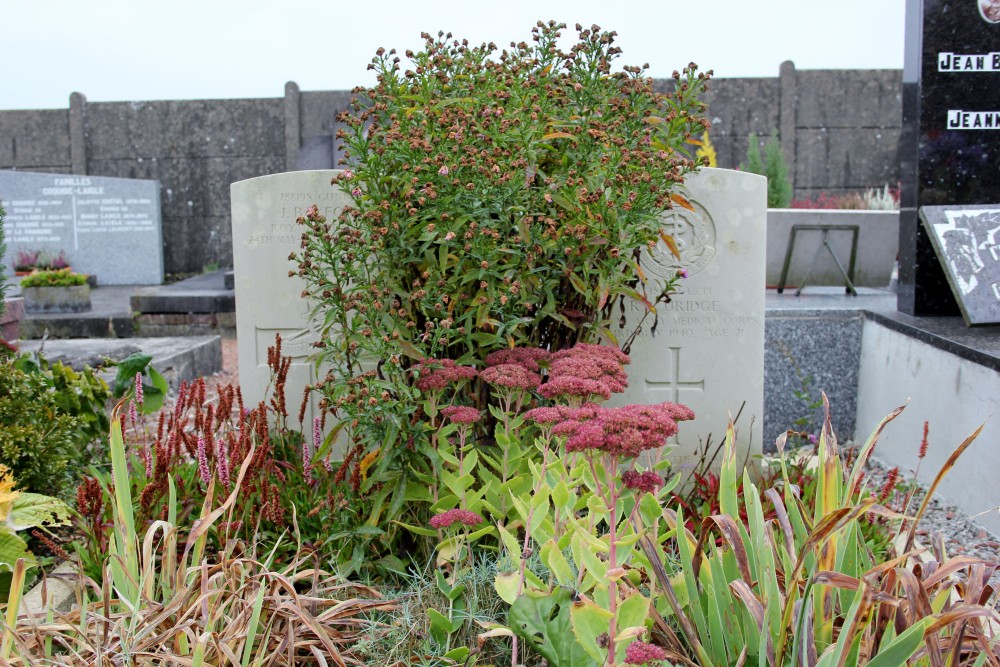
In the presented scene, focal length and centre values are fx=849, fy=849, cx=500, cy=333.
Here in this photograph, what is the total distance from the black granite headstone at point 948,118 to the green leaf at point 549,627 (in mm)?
3591

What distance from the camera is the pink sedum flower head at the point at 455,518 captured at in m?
2.04

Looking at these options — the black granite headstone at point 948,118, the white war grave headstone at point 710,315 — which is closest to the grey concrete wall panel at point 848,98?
the black granite headstone at point 948,118

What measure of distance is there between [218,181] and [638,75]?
11.3m

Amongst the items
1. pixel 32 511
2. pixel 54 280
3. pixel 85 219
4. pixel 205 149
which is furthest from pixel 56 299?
pixel 32 511

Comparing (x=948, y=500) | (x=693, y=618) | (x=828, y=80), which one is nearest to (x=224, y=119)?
(x=828, y=80)

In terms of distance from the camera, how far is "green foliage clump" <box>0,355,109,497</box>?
9.04 ft

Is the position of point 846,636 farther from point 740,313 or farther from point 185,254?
point 185,254

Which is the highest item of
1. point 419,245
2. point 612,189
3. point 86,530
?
point 612,189

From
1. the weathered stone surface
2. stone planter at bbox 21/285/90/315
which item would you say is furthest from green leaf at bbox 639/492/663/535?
the weathered stone surface

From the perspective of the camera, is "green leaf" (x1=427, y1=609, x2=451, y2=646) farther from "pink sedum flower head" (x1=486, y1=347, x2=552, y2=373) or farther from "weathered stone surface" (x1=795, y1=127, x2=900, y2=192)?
"weathered stone surface" (x1=795, y1=127, x2=900, y2=192)

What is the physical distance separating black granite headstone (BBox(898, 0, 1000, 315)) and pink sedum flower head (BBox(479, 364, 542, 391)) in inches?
125

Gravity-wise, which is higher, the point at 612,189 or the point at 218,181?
the point at 218,181

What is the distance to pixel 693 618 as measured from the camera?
71.5 inches

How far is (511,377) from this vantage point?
2170mm
